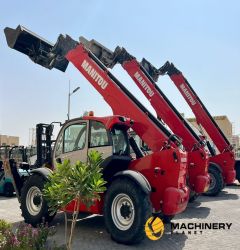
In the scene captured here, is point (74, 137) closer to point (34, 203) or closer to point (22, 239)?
point (34, 203)

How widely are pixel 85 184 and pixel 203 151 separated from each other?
689 centimetres

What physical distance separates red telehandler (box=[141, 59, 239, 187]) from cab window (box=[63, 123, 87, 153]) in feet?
19.9

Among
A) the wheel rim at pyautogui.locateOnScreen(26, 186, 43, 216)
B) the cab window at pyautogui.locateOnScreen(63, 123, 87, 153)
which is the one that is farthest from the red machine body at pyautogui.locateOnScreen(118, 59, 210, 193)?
the wheel rim at pyautogui.locateOnScreen(26, 186, 43, 216)

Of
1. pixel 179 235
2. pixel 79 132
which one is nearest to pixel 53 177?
pixel 79 132

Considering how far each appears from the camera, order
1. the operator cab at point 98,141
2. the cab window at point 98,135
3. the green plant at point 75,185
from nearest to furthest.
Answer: the green plant at point 75,185 → the operator cab at point 98,141 → the cab window at point 98,135

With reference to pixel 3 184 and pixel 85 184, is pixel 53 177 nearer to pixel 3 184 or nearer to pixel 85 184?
pixel 85 184

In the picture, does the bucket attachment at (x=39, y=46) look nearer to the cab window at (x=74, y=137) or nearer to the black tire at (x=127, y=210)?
the cab window at (x=74, y=137)

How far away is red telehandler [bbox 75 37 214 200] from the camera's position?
10.4 m

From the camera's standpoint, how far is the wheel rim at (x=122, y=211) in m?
6.37

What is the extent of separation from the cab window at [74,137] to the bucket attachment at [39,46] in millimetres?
2291

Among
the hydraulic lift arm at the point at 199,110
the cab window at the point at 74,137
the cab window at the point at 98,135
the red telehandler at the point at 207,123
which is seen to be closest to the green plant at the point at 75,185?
the cab window at the point at 98,135

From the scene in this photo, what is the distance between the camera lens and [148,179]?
23.1 ft

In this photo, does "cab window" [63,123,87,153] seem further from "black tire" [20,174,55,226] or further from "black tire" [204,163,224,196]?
"black tire" [204,163,224,196]

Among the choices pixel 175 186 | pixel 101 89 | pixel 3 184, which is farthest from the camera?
pixel 3 184
